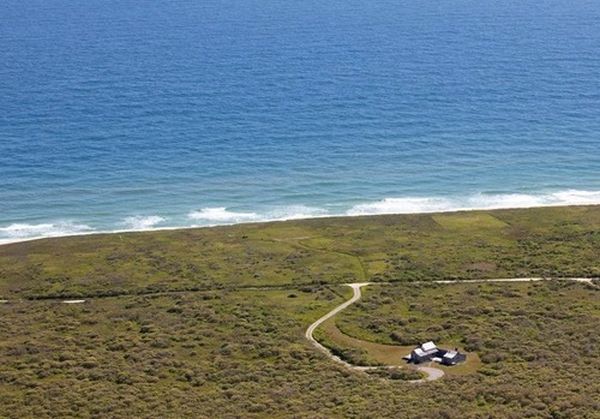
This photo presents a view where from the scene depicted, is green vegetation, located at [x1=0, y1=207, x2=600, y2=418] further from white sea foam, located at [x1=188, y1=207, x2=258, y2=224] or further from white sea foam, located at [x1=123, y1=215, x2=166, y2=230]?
white sea foam, located at [x1=188, y1=207, x2=258, y2=224]

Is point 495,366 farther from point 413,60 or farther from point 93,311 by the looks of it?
point 413,60

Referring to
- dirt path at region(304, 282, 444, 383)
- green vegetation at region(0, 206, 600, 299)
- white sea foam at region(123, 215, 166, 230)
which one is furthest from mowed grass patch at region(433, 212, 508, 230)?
white sea foam at region(123, 215, 166, 230)

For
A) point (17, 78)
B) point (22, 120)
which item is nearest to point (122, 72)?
point (17, 78)

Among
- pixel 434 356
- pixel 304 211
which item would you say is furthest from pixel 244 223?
pixel 434 356

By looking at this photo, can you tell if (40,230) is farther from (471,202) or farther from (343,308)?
(471,202)

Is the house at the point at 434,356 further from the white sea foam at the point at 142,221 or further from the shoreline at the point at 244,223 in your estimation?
the white sea foam at the point at 142,221

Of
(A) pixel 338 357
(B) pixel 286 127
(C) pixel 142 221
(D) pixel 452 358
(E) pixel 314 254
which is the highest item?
(B) pixel 286 127
